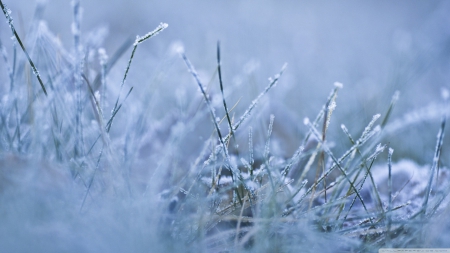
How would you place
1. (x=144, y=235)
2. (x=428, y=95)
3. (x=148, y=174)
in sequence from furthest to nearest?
(x=428, y=95)
(x=148, y=174)
(x=144, y=235)

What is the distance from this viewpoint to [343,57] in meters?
2.82

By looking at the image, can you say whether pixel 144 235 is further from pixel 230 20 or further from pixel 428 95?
pixel 230 20

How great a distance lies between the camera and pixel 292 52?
2.60 m

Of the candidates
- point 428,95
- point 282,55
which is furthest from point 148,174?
point 282,55

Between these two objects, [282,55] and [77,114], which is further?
[282,55]

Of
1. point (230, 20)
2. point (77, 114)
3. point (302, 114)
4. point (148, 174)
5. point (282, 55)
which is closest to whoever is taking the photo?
point (77, 114)

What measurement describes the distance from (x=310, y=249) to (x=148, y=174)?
357 millimetres

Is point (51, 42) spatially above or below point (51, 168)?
above

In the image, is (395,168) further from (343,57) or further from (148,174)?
(343,57)

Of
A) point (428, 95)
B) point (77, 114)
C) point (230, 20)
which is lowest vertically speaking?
point (77, 114)

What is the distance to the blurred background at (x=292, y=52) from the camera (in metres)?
1.19

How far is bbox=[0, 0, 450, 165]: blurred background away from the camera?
3.89 feet

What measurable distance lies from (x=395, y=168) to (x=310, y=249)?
1.42 feet

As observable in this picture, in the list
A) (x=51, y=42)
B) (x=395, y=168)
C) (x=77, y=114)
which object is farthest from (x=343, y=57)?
(x=77, y=114)
